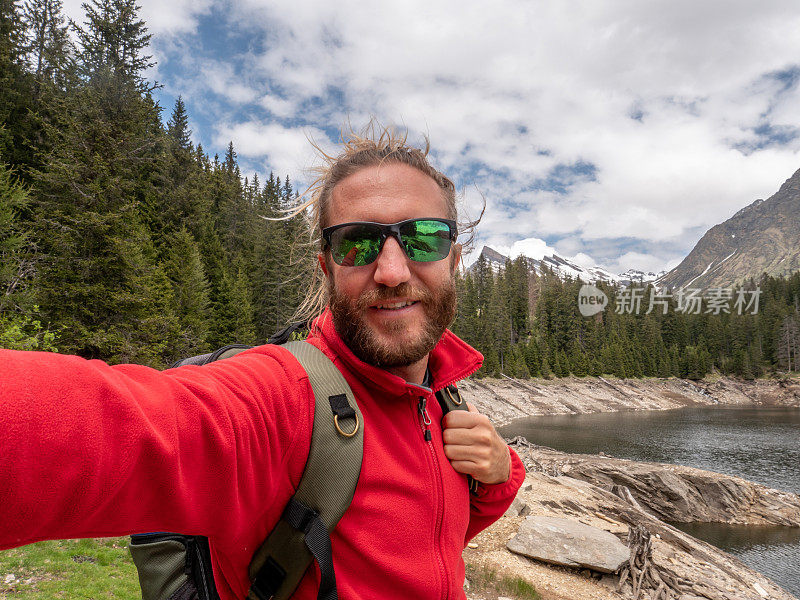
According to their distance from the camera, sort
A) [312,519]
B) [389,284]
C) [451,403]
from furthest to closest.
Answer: [451,403] → [389,284] → [312,519]

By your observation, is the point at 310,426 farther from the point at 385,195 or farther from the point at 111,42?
the point at 111,42

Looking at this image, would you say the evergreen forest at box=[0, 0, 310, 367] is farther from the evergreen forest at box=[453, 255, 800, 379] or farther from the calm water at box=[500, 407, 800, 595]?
the evergreen forest at box=[453, 255, 800, 379]

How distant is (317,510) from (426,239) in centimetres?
132

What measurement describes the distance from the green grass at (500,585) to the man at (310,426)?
663cm

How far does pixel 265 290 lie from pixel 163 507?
43723 mm

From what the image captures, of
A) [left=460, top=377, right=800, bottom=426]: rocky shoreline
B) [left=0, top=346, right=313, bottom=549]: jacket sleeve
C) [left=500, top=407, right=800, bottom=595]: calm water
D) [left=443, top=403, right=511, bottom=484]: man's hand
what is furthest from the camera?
[left=460, top=377, right=800, bottom=426]: rocky shoreline

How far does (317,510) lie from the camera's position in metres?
1.30

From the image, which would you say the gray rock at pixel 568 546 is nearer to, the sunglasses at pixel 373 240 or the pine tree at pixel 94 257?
the sunglasses at pixel 373 240

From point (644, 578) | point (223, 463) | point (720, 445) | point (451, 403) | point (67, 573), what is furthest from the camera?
point (720, 445)

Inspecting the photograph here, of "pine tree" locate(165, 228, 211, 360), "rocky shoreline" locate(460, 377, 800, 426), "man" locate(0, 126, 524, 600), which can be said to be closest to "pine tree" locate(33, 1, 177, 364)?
"pine tree" locate(165, 228, 211, 360)

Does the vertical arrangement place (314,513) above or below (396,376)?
below

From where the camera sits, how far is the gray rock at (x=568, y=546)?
29.7ft

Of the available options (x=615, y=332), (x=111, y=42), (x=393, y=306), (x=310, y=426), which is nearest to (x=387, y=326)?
(x=393, y=306)

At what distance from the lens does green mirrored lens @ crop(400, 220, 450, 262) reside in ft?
6.49
